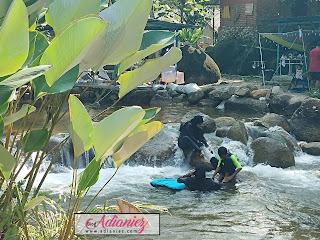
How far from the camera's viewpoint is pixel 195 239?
25.1 ft

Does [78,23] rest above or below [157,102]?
above

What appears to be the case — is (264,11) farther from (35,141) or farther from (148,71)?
(35,141)

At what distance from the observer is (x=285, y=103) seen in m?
17.3

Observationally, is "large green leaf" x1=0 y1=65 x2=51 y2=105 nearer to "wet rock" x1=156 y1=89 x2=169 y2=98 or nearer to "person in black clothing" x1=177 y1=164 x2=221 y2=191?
"person in black clothing" x1=177 y1=164 x2=221 y2=191

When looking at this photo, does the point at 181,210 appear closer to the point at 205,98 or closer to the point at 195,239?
the point at 195,239

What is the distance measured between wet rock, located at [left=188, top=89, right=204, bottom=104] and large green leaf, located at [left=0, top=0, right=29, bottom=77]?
718 inches

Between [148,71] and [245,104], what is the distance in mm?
16520

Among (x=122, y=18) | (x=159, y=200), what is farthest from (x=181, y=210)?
(x=122, y=18)

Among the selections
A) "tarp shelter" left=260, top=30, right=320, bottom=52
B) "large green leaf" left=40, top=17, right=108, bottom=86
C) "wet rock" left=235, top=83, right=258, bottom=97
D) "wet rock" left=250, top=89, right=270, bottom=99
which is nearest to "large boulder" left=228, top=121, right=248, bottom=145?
"wet rock" left=250, top=89, right=270, bottom=99

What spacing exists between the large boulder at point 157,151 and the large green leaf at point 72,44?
970cm

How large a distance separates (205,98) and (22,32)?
18469 millimetres

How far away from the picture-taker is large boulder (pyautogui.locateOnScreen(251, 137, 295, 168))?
39.3ft

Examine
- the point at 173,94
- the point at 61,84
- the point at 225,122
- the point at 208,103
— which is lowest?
the point at 208,103

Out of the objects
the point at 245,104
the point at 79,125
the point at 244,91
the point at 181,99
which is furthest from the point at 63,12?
the point at 181,99
